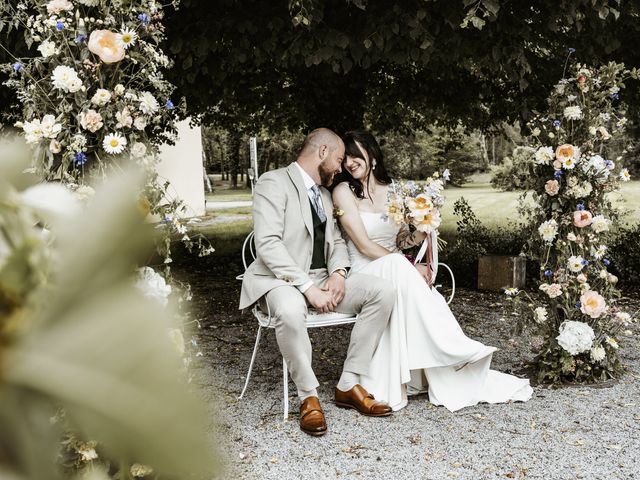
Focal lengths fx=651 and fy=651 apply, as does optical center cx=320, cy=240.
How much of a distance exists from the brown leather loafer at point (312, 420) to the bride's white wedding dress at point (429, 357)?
0.53 m

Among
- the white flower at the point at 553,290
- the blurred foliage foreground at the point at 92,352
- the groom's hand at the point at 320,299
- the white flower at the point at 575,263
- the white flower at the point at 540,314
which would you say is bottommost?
the white flower at the point at 540,314

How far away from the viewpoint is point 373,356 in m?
4.13

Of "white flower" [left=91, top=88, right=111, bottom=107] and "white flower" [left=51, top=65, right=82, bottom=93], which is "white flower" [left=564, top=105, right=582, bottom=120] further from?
"white flower" [left=51, top=65, right=82, bottom=93]

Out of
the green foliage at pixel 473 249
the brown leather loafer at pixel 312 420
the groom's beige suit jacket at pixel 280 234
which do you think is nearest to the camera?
the brown leather loafer at pixel 312 420

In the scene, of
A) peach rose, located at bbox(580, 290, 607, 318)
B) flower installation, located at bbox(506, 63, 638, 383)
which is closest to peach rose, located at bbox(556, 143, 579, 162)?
flower installation, located at bbox(506, 63, 638, 383)

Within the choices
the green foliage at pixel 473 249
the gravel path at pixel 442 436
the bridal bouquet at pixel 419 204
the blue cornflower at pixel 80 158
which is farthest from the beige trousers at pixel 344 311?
the green foliage at pixel 473 249

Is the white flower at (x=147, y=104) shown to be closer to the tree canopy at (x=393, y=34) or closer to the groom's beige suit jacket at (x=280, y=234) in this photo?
the groom's beige suit jacket at (x=280, y=234)

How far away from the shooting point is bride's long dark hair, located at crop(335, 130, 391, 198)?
454cm

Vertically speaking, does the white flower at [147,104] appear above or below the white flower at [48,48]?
below

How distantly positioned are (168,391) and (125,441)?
0.07 ft

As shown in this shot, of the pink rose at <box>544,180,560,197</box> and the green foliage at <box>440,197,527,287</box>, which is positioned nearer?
the pink rose at <box>544,180,560,197</box>

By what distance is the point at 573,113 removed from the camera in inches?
160

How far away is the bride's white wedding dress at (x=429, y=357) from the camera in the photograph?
13.3 feet

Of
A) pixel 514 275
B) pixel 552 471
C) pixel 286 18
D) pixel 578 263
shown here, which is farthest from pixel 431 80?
pixel 552 471
